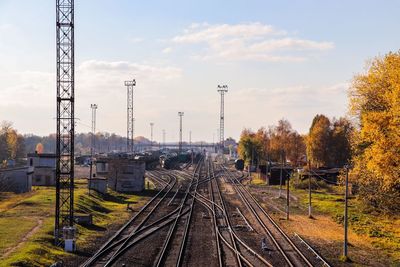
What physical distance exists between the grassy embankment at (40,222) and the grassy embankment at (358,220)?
15.7 meters

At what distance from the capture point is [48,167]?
67.3m

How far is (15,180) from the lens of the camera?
5766cm

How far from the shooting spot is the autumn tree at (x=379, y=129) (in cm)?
3431

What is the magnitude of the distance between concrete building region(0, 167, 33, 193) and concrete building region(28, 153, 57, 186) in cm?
758

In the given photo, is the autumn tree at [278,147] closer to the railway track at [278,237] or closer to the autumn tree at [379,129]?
the railway track at [278,237]

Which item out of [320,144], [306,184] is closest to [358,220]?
[306,184]

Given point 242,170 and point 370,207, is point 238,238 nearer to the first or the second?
point 370,207

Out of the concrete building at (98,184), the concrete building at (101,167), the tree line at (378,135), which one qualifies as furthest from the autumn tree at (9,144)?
the tree line at (378,135)

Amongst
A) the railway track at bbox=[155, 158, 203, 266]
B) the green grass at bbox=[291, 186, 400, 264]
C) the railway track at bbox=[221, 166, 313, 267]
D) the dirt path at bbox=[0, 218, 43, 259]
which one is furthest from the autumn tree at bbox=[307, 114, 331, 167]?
the dirt path at bbox=[0, 218, 43, 259]

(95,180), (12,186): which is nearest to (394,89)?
(95,180)

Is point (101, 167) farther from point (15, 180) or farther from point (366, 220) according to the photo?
point (366, 220)

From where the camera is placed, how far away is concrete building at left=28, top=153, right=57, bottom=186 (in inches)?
2643

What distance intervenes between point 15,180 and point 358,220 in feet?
126

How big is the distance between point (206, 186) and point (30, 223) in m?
43.8
